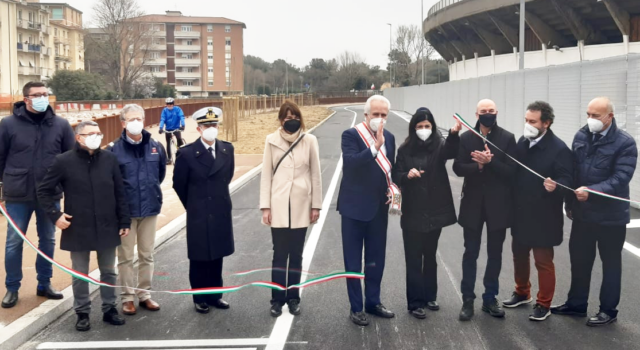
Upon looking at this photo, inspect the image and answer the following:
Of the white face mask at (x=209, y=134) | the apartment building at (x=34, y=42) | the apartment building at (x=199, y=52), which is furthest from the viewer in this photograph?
the apartment building at (x=199, y=52)

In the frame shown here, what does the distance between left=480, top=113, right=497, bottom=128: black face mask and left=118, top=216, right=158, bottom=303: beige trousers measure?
3201mm

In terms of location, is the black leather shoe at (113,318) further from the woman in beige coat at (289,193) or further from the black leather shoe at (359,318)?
the black leather shoe at (359,318)

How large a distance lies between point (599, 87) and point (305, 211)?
35.0 feet

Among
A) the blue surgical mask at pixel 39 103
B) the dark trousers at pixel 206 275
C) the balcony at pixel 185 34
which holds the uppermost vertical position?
the balcony at pixel 185 34

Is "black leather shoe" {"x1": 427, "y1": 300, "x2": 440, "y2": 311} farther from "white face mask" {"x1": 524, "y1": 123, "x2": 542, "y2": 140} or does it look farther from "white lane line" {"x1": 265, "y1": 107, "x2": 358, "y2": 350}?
"white face mask" {"x1": 524, "y1": 123, "x2": 542, "y2": 140}

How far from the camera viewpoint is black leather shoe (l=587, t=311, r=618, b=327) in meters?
6.04

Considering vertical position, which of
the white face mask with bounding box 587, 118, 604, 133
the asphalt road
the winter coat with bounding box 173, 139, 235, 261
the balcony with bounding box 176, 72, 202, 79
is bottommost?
the asphalt road

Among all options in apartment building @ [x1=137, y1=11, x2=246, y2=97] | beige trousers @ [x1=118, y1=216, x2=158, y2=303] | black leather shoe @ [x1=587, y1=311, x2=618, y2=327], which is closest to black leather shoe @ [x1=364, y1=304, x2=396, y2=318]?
black leather shoe @ [x1=587, y1=311, x2=618, y2=327]

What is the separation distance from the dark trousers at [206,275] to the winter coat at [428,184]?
1.94 m

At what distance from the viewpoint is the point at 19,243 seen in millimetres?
6633

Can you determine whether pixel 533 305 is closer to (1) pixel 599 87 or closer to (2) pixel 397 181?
(2) pixel 397 181

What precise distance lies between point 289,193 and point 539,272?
2359mm

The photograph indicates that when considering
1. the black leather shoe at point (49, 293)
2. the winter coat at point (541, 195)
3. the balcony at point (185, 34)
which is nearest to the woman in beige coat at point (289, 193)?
the winter coat at point (541, 195)

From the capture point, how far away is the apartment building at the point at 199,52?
439 ft
